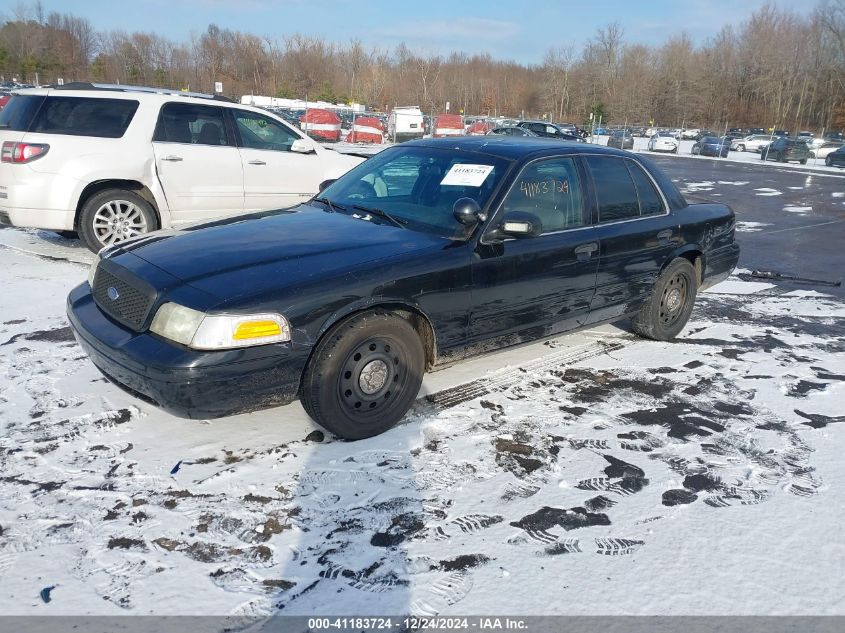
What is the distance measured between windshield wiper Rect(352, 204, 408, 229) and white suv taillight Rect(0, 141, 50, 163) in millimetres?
4125

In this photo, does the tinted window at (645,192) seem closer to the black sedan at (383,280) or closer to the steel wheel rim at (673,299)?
the black sedan at (383,280)

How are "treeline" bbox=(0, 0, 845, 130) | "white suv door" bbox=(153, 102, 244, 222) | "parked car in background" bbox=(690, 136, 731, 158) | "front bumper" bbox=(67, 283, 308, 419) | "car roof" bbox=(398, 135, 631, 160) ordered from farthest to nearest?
"treeline" bbox=(0, 0, 845, 130), "parked car in background" bbox=(690, 136, 731, 158), "white suv door" bbox=(153, 102, 244, 222), "car roof" bbox=(398, 135, 631, 160), "front bumper" bbox=(67, 283, 308, 419)

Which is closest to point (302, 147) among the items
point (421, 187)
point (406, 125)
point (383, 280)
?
point (421, 187)

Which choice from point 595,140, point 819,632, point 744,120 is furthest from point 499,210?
point 744,120

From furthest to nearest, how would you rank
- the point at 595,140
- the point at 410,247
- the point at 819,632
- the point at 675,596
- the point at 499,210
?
the point at 595,140 → the point at 499,210 → the point at 410,247 → the point at 675,596 → the point at 819,632

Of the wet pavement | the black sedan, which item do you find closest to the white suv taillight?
the black sedan

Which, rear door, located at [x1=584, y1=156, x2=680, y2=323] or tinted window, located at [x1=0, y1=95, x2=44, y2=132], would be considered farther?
tinted window, located at [x1=0, y1=95, x2=44, y2=132]

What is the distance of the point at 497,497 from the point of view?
302 cm

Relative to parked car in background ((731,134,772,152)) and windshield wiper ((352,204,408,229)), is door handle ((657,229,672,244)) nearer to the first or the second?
windshield wiper ((352,204,408,229))

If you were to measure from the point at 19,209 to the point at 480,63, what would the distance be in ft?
301

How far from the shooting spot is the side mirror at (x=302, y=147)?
779 centimetres

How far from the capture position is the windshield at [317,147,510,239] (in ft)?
12.9

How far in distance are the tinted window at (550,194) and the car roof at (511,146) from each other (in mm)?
92

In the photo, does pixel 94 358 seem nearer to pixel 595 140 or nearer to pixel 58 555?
pixel 58 555
